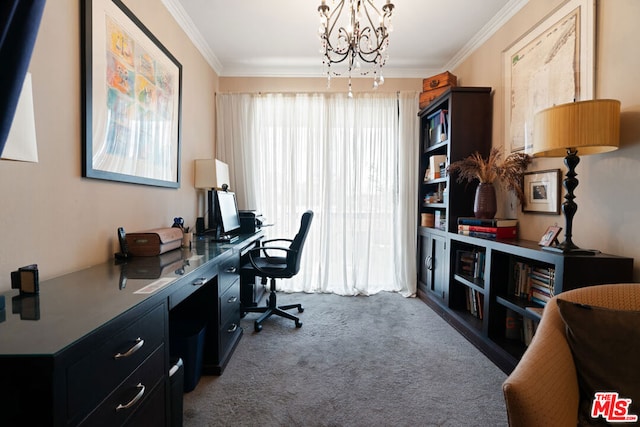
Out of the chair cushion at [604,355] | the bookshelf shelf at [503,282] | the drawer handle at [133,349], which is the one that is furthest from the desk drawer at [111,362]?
the bookshelf shelf at [503,282]

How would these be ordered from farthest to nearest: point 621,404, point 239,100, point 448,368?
point 239,100
point 448,368
point 621,404

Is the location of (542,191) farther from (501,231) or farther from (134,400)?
(134,400)

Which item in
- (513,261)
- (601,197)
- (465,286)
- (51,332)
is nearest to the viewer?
(51,332)

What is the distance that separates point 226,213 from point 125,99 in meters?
1.13

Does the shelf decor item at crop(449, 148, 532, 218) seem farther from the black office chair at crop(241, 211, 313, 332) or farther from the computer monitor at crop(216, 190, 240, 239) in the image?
the computer monitor at crop(216, 190, 240, 239)

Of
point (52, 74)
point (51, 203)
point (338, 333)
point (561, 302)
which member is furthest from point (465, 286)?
point (52, 74)

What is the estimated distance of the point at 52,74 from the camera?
1257 millimetres

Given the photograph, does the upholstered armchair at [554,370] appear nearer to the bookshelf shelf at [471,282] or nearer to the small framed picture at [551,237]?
the small framed picture at [551,237]

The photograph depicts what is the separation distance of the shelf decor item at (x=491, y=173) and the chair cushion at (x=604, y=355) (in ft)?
4.69

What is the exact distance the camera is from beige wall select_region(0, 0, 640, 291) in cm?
118

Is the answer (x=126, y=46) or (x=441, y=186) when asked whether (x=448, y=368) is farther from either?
(x=126, y=46)

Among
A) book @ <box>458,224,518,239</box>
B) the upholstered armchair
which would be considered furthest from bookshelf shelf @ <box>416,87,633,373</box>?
the upholstered armchair

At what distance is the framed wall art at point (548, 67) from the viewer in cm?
173

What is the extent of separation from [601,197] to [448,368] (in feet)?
4.76
